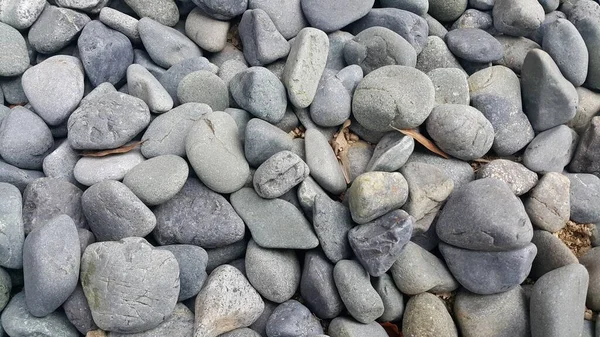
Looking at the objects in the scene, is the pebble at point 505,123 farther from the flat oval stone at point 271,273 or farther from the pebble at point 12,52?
the pebble at point 12,52

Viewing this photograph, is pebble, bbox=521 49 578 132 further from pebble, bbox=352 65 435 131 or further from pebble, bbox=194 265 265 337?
pebble, bbox=194 265 265 337

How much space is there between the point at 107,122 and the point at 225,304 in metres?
0.79

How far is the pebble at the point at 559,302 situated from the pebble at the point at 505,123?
54cm

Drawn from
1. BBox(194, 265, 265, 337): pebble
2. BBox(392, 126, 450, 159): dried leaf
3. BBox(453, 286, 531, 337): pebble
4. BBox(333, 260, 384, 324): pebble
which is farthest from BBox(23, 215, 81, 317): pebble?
BBox(453, 286, 531, 337): pebble

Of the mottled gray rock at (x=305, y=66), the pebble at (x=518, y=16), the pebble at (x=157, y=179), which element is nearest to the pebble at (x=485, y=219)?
the mottled gray rock at (x=305, y=66)

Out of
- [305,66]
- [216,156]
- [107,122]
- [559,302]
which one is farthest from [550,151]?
[107,122]

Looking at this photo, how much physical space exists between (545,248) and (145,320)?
1.46 meters

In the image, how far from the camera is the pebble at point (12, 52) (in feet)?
6.94

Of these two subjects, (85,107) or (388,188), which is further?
(85,107)

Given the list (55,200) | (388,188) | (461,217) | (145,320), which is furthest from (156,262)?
(461,217)

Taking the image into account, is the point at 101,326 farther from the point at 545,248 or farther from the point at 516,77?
the point at 516,77

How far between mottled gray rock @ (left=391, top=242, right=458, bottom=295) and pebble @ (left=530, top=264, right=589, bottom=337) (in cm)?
29

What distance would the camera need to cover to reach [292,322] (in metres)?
1.78

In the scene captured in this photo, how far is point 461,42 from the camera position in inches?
90.6
